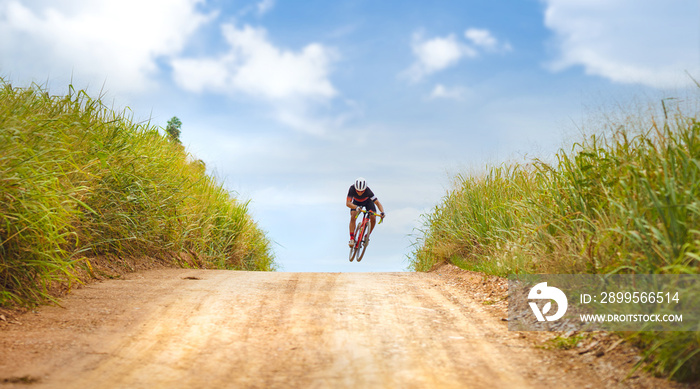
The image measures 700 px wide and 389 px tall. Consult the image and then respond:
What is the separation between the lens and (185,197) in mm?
9859

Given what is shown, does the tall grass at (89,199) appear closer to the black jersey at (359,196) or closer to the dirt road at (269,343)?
the dirt road at (269,343)

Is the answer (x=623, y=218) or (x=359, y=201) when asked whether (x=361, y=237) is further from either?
(x=623, y=218)

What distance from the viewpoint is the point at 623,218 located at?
4355mm

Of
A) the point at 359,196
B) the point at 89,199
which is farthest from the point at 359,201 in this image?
the point at 89,199

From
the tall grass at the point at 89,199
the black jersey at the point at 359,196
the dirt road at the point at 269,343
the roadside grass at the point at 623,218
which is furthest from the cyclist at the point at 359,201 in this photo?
the dirt road at the point at 269,343

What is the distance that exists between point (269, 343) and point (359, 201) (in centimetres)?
1040

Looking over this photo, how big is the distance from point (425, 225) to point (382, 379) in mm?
8596

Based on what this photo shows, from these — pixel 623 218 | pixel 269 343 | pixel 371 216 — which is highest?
pixel 371 216

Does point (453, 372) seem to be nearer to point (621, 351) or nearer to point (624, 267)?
point (621, 351)

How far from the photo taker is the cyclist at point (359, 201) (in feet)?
45.9

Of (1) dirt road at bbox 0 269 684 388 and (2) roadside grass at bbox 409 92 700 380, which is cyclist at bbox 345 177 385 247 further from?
(1) dirt road at bbox 0 269 684 388

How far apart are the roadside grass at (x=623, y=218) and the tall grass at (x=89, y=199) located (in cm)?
544

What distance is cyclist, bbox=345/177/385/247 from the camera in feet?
45.9

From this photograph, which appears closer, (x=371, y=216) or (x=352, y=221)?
(x=371, y=216)
